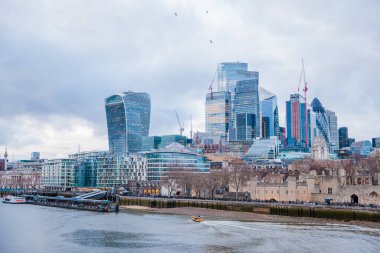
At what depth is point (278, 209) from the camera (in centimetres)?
10644

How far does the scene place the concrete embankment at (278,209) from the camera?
302 ft

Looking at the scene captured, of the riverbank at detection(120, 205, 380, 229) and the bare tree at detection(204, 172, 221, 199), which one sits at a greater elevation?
the bare tree at detection(204, 172, 221, 199)

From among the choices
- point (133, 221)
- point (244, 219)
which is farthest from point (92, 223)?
point (244, 219)

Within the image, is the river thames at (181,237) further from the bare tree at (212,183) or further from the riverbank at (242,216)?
the bare tree at (212,183)

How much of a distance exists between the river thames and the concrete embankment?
22.1 ft

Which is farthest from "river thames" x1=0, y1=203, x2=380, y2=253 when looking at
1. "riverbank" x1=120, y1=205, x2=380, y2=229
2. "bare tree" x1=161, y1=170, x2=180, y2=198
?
"bare tree" x1=161, y1=170, x2=180, y2=198

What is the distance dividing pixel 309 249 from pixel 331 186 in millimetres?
54566

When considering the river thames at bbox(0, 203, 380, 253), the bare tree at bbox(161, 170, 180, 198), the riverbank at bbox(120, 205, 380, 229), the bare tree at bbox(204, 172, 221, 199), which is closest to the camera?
the river thames at bbox(0, 203, 380, 253)

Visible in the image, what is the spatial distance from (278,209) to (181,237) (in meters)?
36.7

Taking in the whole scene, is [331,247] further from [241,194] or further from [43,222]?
[241,194]

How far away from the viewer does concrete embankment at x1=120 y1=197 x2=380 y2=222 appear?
92.2 metres

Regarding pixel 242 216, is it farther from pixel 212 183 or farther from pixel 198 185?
pixel 198 185

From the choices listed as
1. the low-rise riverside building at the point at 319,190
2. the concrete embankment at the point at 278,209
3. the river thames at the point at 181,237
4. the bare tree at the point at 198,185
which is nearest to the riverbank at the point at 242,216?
the concrete embankment at the point at 278,209

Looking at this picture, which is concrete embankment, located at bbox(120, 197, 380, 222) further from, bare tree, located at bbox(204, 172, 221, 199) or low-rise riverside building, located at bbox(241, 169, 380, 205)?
bare tree, located at bbox(204, 172, 221, 199)
